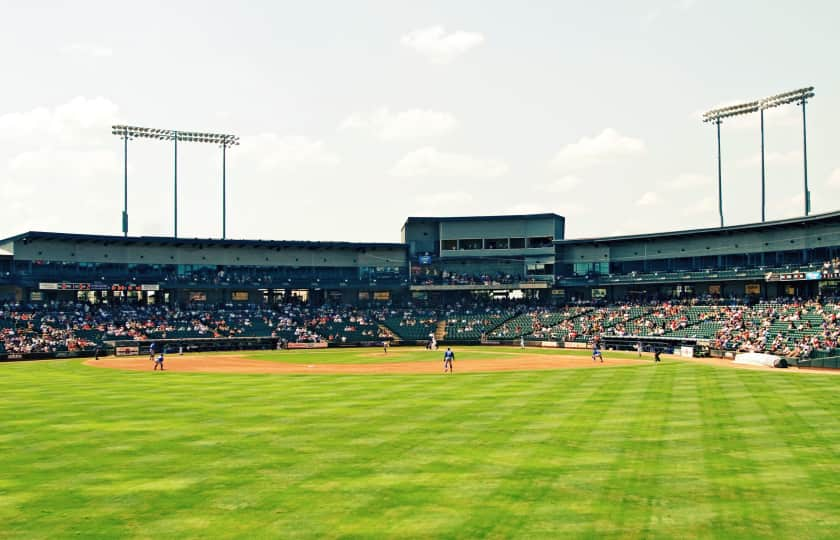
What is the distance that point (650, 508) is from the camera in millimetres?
15148

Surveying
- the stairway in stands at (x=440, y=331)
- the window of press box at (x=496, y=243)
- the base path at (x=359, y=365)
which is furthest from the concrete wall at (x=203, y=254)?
the base path at (x=359, y=365)

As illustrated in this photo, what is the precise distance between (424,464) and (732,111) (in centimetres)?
8158

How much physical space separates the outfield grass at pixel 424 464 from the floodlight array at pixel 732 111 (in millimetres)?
58422

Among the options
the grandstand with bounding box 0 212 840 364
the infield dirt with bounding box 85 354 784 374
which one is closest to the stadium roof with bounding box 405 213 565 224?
the grandstand with bounding box 0 212 840 364

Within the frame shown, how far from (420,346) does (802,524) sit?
242 feet

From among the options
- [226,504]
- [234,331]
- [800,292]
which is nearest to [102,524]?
[226,504]

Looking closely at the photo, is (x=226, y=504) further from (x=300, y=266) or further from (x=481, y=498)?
(x=300, y=266)

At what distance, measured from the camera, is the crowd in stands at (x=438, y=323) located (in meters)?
65.1

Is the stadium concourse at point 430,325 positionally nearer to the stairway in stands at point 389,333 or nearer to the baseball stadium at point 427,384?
the stairway in stands at point 389,333

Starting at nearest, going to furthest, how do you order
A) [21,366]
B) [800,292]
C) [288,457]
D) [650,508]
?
[650,508] < [288,457] < [21,366] < [800,292]

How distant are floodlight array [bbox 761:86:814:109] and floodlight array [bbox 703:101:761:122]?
130cm

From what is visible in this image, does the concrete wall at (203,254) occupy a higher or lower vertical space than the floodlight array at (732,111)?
lower

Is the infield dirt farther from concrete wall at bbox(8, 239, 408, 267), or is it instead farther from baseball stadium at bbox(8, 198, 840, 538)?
concrete wall at bbox(8, 239, 408, 267)

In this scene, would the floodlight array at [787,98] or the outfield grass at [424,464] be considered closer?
the outfield grass at [424,464]
